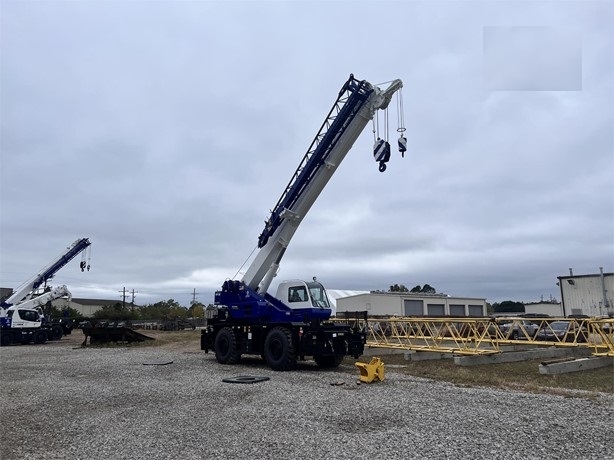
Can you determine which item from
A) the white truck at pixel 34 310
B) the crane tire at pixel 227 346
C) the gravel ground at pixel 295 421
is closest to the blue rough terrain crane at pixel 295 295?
the crane tire at pixel 227 346

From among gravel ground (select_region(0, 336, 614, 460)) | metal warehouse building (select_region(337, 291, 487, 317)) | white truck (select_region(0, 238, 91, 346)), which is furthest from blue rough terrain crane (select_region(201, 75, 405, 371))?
metal warehouse building (select_region(337, 291, 487, 317))

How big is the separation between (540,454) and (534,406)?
315 cm

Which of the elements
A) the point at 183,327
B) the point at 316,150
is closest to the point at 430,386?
the point at 316,150

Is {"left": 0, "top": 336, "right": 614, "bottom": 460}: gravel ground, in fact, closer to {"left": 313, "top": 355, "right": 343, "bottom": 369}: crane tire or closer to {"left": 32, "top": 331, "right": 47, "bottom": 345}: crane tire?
{"left": 313, "top": 355, "right": 343, "bottom": 369}: crane tire

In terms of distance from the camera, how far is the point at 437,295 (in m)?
56.6

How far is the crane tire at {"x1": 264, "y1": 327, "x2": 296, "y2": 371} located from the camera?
49.2 feet

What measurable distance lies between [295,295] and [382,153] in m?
5.63

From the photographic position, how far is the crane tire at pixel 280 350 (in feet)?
49.2

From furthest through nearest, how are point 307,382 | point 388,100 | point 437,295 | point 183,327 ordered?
point 437,295, point 183,327, point 388,100, point 307,382

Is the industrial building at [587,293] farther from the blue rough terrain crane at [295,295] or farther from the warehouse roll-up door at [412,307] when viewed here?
the blue rough terrain crane at [295,295]

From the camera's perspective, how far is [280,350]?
15.4m

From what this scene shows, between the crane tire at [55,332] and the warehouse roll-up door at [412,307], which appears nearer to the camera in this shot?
the crane tire at [55,332]

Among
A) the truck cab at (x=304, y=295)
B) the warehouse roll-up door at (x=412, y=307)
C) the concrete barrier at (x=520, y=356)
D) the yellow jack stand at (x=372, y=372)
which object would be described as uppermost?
the truck cab at (x=304, y=295)

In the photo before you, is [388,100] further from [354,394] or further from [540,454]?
[540,454]
